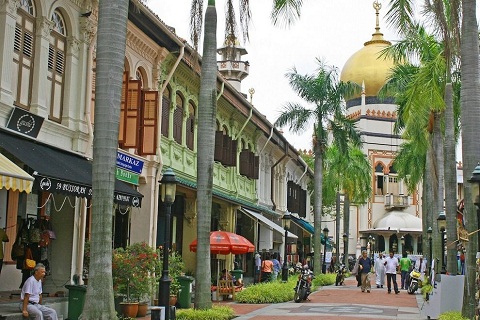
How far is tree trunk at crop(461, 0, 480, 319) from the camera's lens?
14.8 meters

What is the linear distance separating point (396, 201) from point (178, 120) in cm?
4732

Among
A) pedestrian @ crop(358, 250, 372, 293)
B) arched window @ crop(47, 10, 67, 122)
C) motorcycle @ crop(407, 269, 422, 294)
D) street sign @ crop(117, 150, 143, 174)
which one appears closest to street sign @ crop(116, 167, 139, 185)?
street sign @ crop(117, 150, 143, 174)

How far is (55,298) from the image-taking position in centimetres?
1648

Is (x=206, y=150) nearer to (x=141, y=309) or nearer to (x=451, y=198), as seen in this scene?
(x=141, y=309)

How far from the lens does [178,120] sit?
25359 millimetres

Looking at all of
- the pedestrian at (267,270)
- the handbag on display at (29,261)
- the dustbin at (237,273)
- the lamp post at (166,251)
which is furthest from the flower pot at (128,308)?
the pedestrian at (267,270)

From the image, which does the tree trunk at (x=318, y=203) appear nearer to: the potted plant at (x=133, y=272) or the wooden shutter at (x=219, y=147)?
the wooden shutter at (x=219, y=147)

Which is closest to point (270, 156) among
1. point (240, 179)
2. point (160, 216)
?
point (240, 179)

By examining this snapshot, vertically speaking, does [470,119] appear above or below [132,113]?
below

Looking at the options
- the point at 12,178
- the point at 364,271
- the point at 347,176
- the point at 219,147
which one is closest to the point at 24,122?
the point at 12,178

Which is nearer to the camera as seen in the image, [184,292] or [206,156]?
[206,156]

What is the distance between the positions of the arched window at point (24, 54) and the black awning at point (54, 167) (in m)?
1.06

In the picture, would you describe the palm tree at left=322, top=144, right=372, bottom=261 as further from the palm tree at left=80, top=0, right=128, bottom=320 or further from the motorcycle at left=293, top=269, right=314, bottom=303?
the palm tree at left=80, top=0, right=128, bottom=320

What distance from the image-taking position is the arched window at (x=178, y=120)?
25.0 meters
